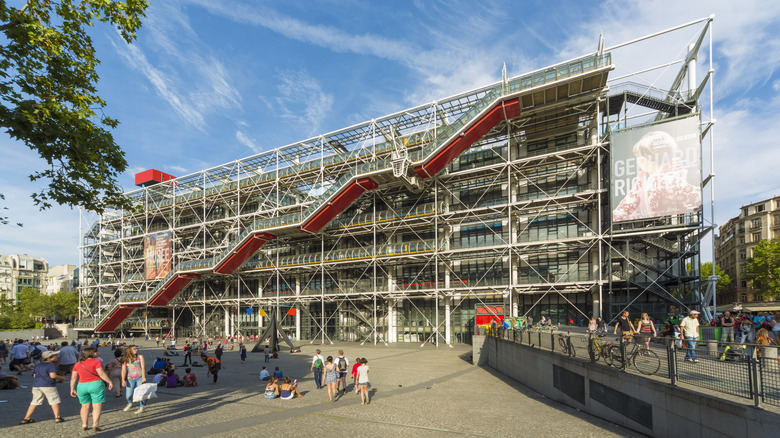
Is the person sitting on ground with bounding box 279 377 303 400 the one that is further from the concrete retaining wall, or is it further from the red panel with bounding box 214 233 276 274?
the red panel with bounding box 214 233 276 274

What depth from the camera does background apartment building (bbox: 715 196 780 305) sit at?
Answer: 192 ft

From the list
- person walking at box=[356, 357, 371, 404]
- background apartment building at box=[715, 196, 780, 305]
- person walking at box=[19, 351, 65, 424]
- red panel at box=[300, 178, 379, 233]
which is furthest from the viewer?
background apartment building at box=[715, 196, 780, 305]

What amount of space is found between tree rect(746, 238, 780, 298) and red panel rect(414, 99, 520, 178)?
39.2 meters

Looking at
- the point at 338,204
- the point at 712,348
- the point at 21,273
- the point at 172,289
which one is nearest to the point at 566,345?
the point at 712,348

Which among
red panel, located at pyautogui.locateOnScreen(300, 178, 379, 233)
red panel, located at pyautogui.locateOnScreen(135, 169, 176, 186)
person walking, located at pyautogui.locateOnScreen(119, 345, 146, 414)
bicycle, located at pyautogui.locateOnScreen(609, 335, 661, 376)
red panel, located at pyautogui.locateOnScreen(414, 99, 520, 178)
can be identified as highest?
red panel, located at pyautogui.locateOnScreen(135, 169, 176, 186)

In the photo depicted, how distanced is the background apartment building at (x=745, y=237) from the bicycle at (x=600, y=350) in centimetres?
5723

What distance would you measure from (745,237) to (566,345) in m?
67.5

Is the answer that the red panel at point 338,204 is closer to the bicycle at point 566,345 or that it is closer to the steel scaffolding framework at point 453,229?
the steel scaffolding framework at point 453,229

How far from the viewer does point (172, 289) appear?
4178 centimetres

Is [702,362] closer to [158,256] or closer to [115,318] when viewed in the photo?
[158,256]

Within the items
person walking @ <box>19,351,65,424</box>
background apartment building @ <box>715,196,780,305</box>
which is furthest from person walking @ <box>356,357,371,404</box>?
background apartment building @ <box>715,196,780,305</box>

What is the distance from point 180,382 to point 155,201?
132 ft

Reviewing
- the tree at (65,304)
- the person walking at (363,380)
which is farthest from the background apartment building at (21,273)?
the person walking at (363,380)

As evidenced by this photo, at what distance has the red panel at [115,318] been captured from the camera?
43.8m
